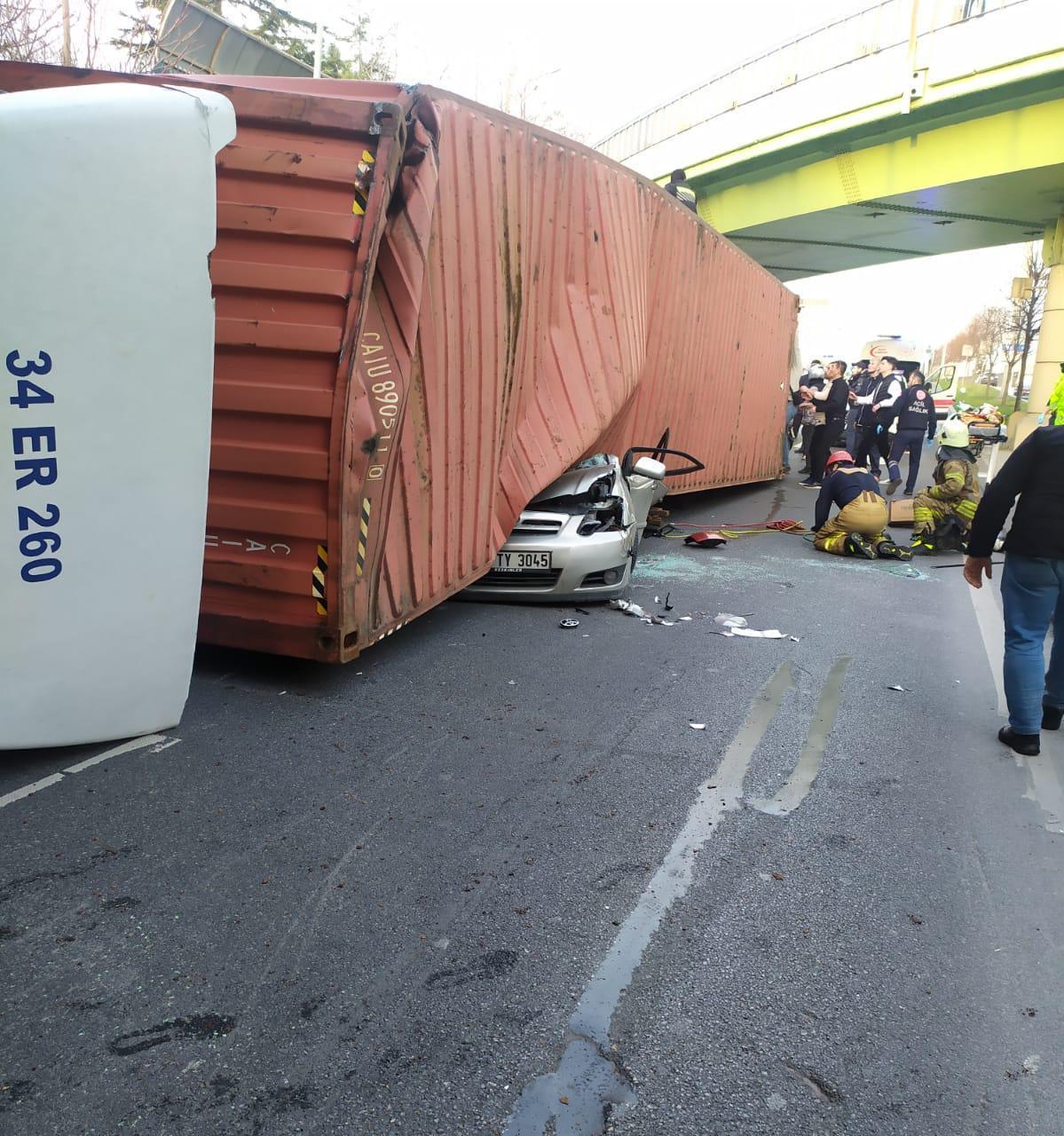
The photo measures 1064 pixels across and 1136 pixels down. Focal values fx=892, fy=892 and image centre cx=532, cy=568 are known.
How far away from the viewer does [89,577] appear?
11.5 ft

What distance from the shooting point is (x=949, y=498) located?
10078 mm

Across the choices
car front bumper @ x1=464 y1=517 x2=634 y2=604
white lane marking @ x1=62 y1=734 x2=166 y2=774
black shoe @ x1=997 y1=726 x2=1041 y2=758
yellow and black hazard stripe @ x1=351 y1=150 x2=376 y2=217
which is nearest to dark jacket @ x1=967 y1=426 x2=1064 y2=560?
black shoe @ x1=997 y1=726 x2=1041 y2=758

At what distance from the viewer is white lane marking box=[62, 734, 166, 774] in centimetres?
368

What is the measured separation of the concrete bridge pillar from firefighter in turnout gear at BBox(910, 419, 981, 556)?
12.3m

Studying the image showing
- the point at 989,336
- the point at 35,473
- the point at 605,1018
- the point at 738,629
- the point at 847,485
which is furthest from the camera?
the point at 989,336

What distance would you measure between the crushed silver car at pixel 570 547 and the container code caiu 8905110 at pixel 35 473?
3475 millimetres

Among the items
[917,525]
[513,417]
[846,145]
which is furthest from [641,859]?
[846,145]

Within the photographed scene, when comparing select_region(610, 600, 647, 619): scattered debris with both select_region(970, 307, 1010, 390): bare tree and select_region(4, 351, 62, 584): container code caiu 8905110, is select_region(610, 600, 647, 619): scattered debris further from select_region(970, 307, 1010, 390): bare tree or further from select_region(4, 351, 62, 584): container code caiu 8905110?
select_region(970, 307, 1010, 390): bare tree

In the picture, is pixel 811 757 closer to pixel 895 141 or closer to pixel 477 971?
pixel 477 971

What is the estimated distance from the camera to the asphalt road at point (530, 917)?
218 centimetres

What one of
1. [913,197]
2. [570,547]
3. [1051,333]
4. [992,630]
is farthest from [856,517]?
[1051,333]

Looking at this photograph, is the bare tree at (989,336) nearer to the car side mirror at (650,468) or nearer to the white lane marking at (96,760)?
the car side mirror at (650,468)

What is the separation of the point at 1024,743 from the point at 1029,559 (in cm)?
94

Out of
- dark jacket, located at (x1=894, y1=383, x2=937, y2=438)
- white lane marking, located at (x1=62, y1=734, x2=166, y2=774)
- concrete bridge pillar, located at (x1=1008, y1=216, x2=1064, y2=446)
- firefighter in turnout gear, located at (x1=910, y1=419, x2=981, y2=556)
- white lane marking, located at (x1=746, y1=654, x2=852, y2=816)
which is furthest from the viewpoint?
concrete bridge pillar, located at (x1=1008, y1=216, x2=1064, y2=446)
